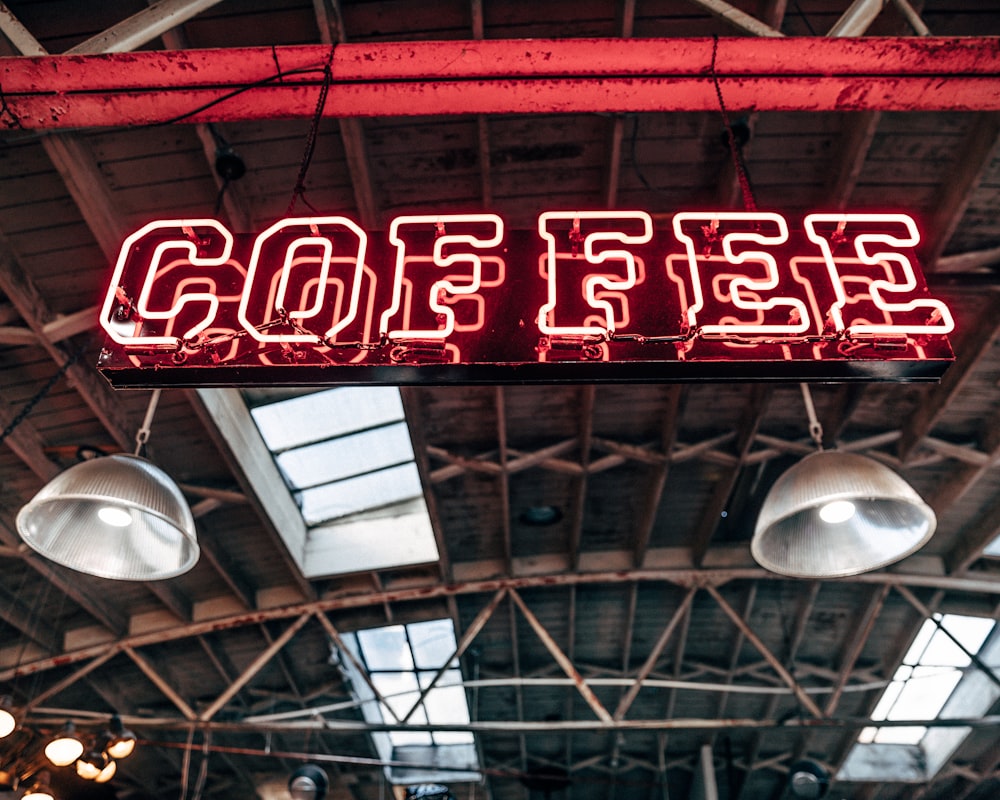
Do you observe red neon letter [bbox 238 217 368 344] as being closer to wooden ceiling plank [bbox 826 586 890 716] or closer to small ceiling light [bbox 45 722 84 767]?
small ceiling light [bbox 45 722 84 767]

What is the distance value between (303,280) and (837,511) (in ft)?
9.16

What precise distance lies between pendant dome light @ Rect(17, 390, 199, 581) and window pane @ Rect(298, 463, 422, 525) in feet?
15.6

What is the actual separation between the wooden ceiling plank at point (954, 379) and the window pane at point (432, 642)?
614cm

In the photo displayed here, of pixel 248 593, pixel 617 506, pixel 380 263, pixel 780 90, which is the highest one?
pixel 617 506

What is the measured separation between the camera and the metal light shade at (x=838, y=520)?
3188 millimetres

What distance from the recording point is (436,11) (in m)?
4.12

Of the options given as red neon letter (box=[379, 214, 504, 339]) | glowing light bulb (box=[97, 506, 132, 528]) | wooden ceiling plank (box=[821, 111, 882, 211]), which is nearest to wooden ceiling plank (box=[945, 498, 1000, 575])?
wooden ceiling plank (box=[821, 111, 882, 211])

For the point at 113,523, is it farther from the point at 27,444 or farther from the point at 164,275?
the point at 27,444

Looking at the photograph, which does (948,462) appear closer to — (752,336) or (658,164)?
(658,164)

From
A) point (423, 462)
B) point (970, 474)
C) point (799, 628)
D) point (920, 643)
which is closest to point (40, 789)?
point (423, 462)

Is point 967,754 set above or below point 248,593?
below

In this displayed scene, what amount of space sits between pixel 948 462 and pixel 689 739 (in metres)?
6.80

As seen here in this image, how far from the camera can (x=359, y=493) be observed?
837 centimetres

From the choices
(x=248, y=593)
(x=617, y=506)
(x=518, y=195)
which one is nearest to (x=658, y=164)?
(x=518, y=195)
